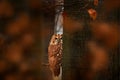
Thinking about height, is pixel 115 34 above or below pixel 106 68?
above

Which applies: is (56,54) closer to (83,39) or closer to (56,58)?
(56,58)

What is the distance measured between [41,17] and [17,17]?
0.11 m

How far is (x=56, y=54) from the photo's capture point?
118 cm

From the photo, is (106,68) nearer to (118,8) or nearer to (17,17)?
(118,8)

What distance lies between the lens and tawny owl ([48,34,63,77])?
3.80 ft

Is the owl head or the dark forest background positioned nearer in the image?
the dark forest background

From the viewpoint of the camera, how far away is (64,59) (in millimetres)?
1164

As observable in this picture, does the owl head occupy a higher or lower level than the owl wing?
higher

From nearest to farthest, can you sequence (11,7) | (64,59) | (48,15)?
(11,7) → (48,15) → (64,59)

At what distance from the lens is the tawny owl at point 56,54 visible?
116cm

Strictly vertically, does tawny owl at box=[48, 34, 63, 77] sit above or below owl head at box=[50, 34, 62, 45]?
below

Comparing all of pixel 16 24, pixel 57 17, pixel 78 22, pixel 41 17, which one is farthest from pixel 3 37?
pixel 78 22

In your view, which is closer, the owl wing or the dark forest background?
the dark forest background

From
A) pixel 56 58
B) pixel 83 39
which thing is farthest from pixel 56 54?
pixel 83 39
